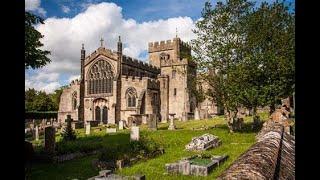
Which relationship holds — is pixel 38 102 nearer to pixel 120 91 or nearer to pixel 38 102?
pixel 38 102

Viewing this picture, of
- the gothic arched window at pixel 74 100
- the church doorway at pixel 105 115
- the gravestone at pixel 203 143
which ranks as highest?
the gothic arched window at pixel 74 100

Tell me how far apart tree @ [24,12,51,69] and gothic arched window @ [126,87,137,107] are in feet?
99.7

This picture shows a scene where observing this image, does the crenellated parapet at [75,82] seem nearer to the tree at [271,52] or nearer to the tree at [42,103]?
the tree at [42,103]

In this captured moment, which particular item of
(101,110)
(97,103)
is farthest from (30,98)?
(101,110)

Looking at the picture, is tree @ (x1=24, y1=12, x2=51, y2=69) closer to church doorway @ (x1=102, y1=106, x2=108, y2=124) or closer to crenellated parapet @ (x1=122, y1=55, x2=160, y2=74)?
church doorway @ (x1=102, y1=106, x2=108, y2=124)

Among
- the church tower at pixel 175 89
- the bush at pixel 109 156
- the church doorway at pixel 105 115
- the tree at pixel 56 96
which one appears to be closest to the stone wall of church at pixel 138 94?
the church tower at pixel 175 89

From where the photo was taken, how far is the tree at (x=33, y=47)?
12266 millimetres

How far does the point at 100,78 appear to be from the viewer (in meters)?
48.2

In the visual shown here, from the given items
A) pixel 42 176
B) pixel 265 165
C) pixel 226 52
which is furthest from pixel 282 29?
pixel 265 165

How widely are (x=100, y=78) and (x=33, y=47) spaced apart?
115 ft

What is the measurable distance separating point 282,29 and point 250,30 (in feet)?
9.00

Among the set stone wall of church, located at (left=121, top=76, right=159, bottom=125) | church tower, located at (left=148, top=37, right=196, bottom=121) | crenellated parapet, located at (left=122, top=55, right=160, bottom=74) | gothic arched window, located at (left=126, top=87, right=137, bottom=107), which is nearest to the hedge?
stone wall of church, located at (left=121, top=76, right=159, bottom=125)

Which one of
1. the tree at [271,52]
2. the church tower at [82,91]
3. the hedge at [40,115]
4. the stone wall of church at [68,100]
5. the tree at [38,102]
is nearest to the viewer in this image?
the tree at [271,52]
